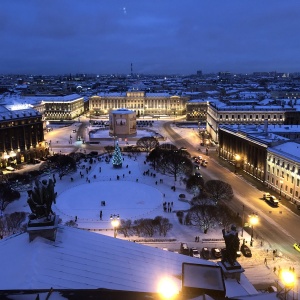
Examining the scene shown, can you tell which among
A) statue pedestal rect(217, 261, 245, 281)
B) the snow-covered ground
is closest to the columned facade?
the snow-covered ground

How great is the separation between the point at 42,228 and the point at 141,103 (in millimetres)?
169587

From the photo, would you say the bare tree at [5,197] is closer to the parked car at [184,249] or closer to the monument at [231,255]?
the parked car at [184,249]

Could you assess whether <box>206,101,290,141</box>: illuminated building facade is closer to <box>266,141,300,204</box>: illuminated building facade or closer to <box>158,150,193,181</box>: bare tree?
<box>158,150,193,181</box>: bare tree

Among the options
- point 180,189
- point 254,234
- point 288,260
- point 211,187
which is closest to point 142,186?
point 180,189

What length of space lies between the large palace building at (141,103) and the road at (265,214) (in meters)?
110

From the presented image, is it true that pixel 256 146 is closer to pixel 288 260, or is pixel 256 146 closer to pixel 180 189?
pixel 180 189

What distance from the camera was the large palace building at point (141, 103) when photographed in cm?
18025

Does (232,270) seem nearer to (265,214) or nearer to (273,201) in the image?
(265,214)

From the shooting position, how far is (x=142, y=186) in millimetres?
59156

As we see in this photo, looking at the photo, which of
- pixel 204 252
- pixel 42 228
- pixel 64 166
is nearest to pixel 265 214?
pixel 204 252

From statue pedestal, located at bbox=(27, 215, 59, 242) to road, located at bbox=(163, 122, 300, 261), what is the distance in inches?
1122

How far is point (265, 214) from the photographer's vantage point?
49062 mm

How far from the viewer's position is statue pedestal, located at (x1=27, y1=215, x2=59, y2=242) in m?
16.6

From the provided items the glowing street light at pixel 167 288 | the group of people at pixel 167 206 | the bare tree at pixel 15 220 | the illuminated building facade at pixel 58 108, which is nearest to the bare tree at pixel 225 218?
the group of people at pixel 167 206
